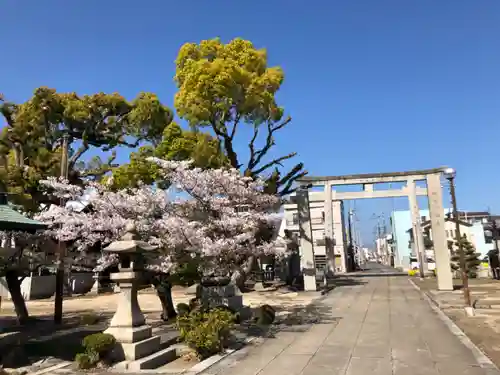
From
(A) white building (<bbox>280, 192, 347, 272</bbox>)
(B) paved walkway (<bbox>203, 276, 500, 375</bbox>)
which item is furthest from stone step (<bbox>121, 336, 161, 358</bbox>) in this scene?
(A) white building (<bbox>280, 192, 347, 272</bbox>)

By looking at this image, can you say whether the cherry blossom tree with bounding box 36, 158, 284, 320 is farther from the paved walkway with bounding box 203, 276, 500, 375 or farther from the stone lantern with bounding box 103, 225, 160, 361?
the paved walkway with bounding box 203, 276, 500, 375

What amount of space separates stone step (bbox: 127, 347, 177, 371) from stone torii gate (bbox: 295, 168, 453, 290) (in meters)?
18.5

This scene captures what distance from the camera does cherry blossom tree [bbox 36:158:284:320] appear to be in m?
13.3

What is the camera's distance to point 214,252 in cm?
1279

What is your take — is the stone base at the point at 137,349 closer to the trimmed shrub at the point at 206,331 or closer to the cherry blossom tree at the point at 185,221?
the trimmed shrub at the point at 206,331

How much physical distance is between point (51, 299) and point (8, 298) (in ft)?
9.13

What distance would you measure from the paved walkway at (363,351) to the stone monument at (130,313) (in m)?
1.95

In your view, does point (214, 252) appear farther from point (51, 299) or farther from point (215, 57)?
point (51, 299)

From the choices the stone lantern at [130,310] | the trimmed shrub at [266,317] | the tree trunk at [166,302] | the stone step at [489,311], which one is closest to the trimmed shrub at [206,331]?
the stone lantern at [130,310]

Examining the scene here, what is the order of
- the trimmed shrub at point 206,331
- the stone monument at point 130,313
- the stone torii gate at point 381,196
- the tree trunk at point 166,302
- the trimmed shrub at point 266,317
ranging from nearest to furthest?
the stone monument at point 130,313 → the trimmed shrub at point 206,331 → the trimmed shrub at point 266,317 → the tree trunk at point 166,302 → the stone torii gate at point 381,196

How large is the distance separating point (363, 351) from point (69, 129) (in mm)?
24379

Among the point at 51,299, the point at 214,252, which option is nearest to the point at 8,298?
the point at 51,299

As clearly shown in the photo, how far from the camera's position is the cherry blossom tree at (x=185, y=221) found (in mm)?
13289

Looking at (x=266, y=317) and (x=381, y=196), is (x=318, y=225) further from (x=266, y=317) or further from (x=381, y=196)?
A: (x=266, y=317)
